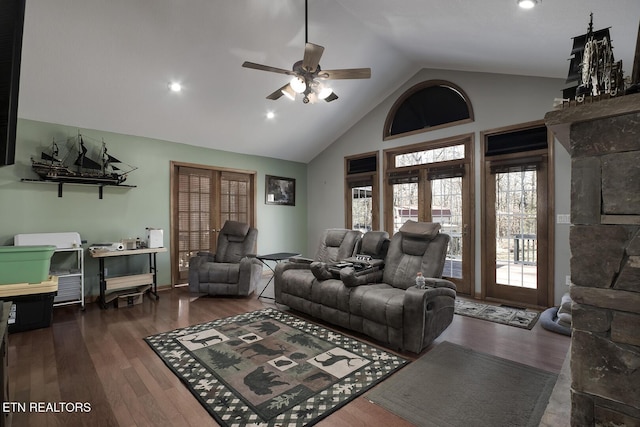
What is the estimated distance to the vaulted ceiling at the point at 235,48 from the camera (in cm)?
278

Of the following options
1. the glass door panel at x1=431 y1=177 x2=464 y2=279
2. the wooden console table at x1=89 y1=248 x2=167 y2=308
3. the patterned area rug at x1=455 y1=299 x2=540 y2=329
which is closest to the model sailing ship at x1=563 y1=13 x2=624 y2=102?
the patterned area rug at x1=455 y1=299 x2=540 y2=329

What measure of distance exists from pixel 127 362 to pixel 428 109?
17.0 feet

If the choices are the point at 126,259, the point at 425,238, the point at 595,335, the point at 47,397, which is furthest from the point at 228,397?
the point at 126,259

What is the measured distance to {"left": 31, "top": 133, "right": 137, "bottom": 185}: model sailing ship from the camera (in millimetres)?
3848

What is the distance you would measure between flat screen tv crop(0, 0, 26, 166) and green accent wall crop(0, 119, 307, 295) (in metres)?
3.24

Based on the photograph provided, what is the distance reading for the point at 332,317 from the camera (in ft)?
10.6

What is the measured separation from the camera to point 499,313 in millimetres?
3775

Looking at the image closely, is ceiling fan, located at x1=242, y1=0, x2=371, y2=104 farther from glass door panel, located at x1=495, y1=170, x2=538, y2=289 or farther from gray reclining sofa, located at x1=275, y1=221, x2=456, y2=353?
glass door panel, located at x1=495, y1=170, x2=538, y2=289

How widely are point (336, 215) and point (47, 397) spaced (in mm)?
5045

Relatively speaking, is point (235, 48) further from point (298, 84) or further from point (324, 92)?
point (324, 92)

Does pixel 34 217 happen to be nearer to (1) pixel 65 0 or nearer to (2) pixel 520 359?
(1) pixel 65 0

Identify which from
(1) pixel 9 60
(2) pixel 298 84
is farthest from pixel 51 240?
(1) pixel 9 60

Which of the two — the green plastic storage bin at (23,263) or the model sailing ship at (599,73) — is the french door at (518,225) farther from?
the green plastic storage bin at (23,263)

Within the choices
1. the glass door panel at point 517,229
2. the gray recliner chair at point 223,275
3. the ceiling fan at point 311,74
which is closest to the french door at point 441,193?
the glass door panel at point 517,229
